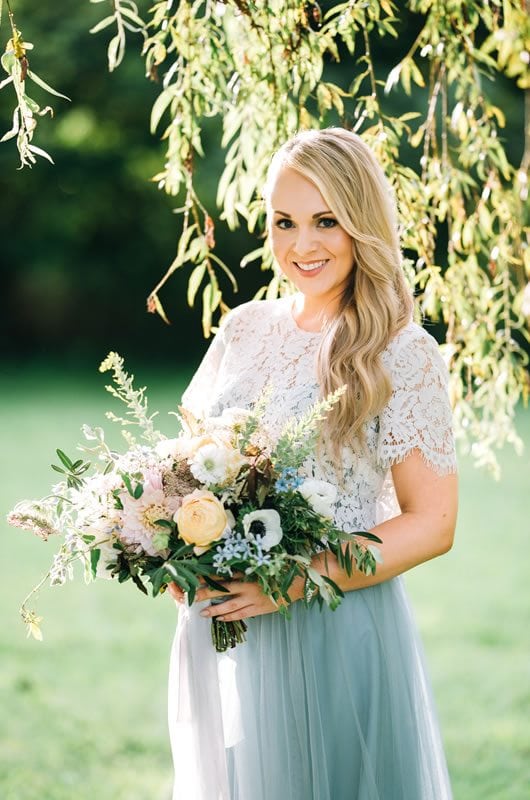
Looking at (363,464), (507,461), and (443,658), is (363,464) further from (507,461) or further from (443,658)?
(507,461)

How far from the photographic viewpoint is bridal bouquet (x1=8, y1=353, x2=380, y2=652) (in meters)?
2.17

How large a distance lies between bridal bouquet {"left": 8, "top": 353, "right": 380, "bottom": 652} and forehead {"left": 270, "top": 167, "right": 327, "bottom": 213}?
0.56 metres

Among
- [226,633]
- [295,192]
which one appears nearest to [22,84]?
[295,192]

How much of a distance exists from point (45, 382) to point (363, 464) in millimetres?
13813

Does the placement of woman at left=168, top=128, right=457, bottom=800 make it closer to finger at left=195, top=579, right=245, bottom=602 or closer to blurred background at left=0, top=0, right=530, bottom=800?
finger at left=195, top=579, right=245, bottom=602

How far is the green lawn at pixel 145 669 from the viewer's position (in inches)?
189

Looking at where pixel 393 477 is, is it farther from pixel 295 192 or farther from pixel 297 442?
pixel 295 192

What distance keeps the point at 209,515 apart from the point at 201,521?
0.7 inches

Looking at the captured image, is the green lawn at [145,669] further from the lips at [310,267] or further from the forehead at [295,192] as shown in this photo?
the forehead at [295,192]

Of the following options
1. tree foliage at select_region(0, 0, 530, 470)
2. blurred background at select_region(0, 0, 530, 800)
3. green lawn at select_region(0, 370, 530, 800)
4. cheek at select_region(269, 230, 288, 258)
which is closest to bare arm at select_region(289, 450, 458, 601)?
cheek at select_region(269, 230, 288, 258)

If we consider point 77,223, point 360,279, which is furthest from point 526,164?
point 77,223

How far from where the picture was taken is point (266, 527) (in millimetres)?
2170

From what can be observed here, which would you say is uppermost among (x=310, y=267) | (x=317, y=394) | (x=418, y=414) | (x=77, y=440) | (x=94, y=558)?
(x=77, y=440)

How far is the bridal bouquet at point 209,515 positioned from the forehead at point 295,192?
0.56 m
